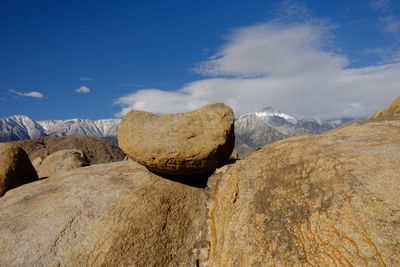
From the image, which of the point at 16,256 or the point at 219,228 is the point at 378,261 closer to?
the point at 219,228

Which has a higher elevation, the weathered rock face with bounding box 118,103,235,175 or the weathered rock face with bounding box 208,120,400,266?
the weathered rock face with bounding box 118,103,235,175

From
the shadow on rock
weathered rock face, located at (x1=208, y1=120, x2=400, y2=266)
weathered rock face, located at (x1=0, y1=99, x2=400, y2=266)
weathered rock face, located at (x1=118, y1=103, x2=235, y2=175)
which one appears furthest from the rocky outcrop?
weathered rock face, located at (x1=208, y1=120, x2=400, y2=266)

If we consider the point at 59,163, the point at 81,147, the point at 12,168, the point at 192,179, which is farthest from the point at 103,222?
the point at 81,147

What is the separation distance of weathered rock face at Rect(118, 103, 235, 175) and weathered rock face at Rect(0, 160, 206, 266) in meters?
0.98

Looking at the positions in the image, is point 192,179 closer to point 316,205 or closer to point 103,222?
point 103,222

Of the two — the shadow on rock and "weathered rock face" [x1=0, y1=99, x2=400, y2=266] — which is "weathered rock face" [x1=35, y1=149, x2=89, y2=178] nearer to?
"weathered rock face" [x1=0, y1=99, x2=400, y2=266]

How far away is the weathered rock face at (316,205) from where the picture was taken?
12.4ft

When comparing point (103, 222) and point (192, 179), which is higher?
point (192, 179)

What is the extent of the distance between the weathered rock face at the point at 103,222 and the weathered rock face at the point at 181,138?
0.98 metres

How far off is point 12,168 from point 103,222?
546 cm

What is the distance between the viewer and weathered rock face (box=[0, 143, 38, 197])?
877cm

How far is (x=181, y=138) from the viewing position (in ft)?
22.6

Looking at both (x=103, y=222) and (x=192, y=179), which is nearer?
(x=103, y=222)

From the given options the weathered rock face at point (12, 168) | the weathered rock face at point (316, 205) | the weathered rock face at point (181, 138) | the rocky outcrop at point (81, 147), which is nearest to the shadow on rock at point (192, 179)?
the weathered rock face at point (181, 138)
